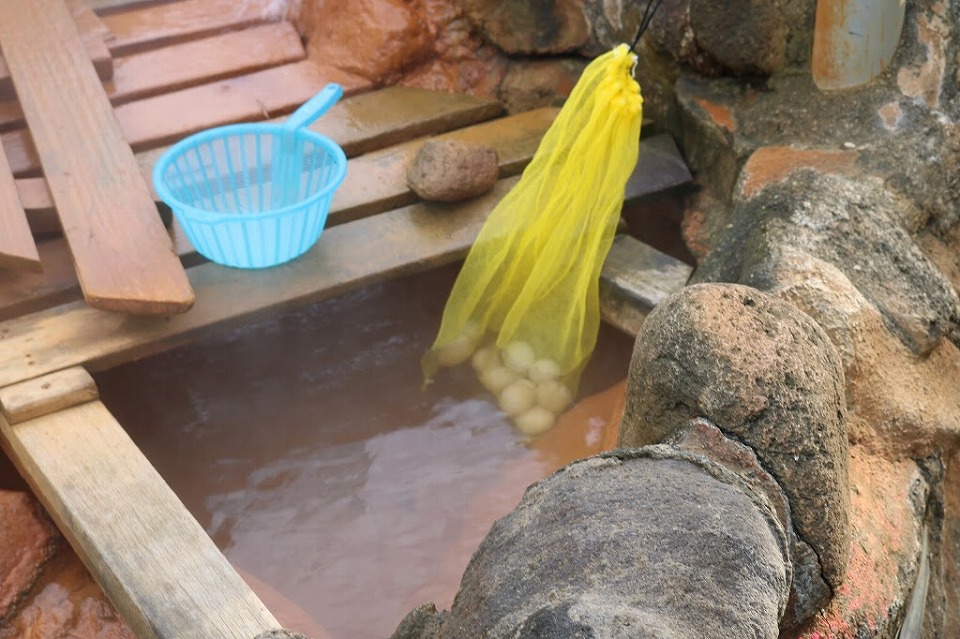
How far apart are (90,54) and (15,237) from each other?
3.90 feet

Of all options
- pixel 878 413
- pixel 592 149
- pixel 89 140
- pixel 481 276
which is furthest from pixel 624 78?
pixel 89 140

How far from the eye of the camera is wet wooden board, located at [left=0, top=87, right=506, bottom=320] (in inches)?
129

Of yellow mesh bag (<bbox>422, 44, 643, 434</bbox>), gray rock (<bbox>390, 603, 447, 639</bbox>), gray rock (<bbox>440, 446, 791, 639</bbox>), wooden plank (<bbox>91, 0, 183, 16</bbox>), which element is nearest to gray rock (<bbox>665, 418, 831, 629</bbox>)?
gray rock (<bbox>440, 446, 791, 639</bbox>)

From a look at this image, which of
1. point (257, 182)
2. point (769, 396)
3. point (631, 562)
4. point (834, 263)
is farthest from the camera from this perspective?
point (257, 182)

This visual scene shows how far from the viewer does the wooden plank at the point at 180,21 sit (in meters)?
4.29

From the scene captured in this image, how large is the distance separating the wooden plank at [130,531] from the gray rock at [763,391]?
982 millimetres

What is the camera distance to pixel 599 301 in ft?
11.5

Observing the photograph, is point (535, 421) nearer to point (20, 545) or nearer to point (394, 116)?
point (394, 116)

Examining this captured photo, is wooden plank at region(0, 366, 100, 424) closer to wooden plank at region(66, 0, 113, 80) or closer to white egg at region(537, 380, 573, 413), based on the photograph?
white egg at region(537, 380, 573, 413)

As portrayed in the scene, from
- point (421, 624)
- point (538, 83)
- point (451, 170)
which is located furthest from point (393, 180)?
point (421, 624)

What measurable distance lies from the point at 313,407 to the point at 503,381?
64cm

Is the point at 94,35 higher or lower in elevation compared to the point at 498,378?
higher

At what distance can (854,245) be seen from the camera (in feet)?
9.21

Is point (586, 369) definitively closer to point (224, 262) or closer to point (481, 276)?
point (481, 276)
